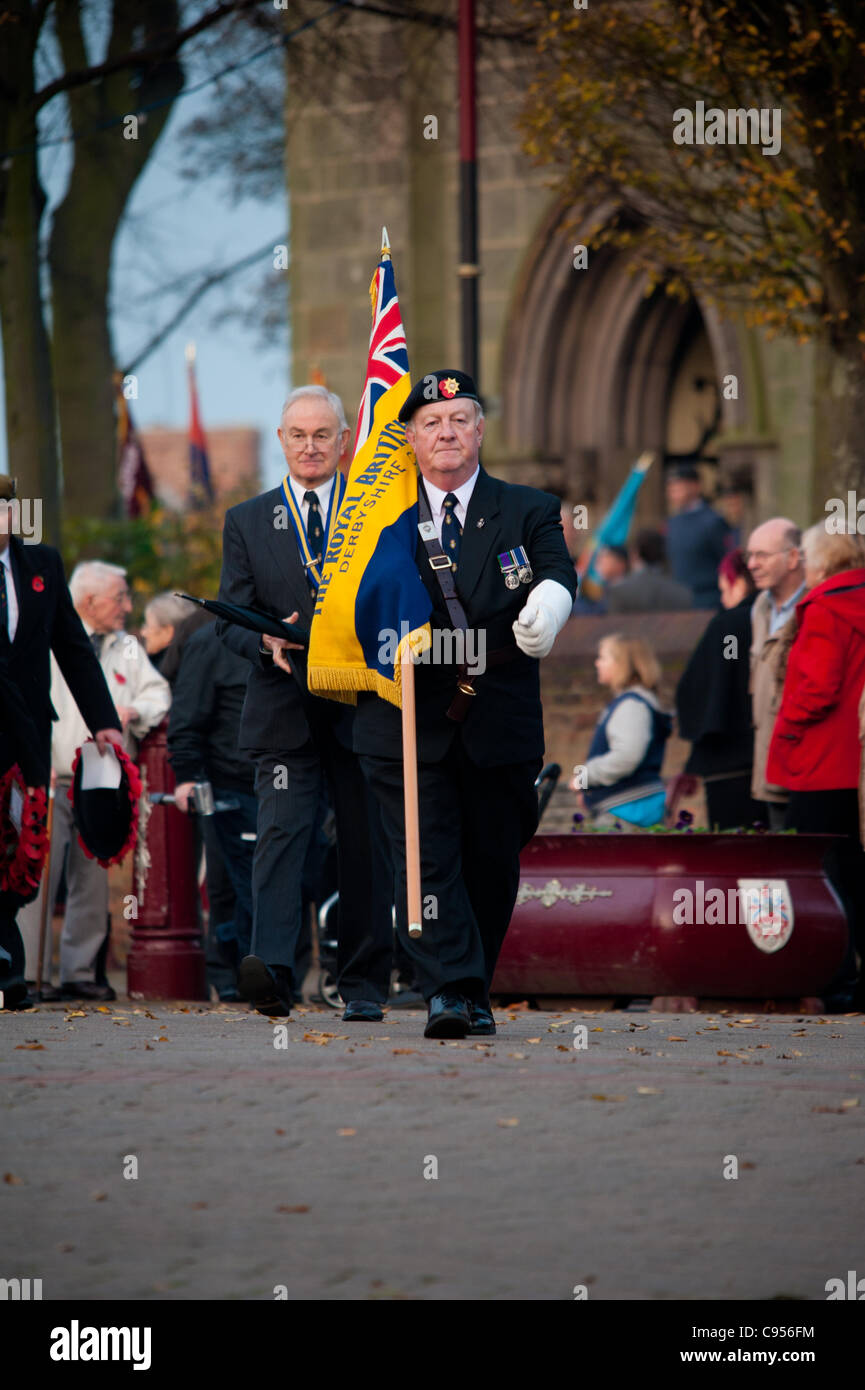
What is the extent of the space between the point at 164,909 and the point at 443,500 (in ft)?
13.1

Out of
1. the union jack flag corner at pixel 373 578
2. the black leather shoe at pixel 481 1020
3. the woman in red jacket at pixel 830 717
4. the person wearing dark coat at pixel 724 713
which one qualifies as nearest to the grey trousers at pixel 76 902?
the person wearing dark coat at pixel 724 713

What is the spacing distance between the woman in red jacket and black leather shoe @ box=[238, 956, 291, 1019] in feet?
9.48

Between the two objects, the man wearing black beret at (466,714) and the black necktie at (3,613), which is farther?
the black necktie at (3,613)

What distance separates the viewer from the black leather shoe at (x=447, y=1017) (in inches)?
289

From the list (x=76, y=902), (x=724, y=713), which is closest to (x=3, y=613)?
(x=76, y=902)

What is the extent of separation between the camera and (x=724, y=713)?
11477 millimetres

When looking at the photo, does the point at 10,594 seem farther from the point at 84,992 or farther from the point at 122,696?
the point at 84,992

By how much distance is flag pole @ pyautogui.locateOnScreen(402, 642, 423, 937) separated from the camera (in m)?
7.26

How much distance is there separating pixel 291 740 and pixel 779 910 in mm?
2637

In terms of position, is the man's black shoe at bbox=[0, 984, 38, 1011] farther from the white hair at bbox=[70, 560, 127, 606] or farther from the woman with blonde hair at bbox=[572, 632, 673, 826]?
the woman with blonde hair at bbox=[572, 632, 673, 826]

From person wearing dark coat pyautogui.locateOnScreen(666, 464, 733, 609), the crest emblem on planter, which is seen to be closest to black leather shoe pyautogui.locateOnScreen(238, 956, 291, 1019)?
the crest emblem on planter

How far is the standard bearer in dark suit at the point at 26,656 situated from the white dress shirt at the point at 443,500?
1.94 meters

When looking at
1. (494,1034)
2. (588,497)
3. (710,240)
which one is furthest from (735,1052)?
(588,497)

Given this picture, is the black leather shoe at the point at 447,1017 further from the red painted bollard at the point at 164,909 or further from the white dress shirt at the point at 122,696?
the white dress shirt at the point at 122,696
